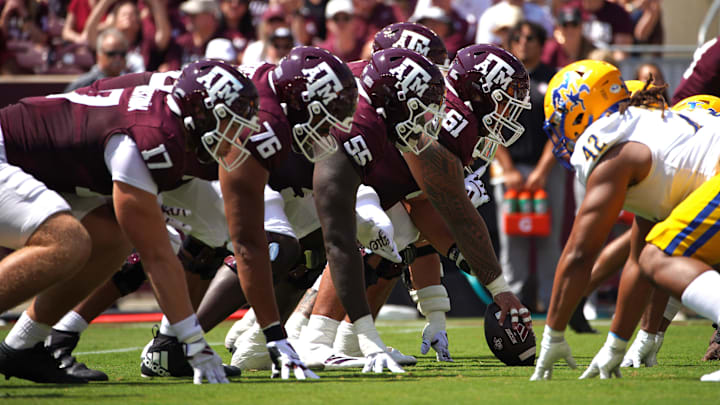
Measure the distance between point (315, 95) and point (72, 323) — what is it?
1.82 metres

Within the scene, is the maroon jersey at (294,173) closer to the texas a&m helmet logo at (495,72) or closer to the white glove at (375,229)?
the white glove at (375,229)

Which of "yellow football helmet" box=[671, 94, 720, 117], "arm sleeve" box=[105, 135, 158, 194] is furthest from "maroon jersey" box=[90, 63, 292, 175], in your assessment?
"yellow football helmet" box=[671, 94, 720, 117]

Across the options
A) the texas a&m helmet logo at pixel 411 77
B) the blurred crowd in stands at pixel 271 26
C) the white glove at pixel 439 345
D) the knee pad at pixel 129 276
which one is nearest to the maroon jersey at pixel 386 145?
the texas a&m helmet logo at pixel 411 77

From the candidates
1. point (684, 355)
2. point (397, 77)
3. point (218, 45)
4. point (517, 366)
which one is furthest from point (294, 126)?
point (218, 45)

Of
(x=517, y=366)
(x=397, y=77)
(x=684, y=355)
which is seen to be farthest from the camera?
(x=684, y=355)

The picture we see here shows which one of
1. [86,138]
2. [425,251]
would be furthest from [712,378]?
[86,138]

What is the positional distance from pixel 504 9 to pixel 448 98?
4.49m

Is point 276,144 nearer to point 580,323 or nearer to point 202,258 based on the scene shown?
point 202,258

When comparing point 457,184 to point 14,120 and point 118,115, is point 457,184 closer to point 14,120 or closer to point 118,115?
point 118,115

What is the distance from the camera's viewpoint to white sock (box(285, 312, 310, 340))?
642cm

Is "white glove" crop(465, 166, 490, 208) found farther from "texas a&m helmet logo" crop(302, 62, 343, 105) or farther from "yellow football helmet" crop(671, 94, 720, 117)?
"texas a&m helmet logo" crop(302, 62, 343, 105)

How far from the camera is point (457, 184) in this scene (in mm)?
5668

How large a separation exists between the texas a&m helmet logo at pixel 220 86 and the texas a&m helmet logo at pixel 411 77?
107 centimetres

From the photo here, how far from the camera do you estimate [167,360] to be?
202 inches
